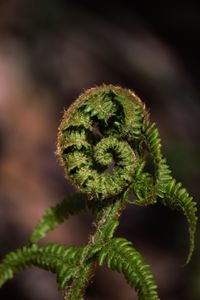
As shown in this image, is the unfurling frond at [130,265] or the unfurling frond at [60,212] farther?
the unfurling frond at [60,212]

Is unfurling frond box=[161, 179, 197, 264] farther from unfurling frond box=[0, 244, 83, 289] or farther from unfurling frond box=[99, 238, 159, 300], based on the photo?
unfurling frond box=[0, 244, 83, 289]

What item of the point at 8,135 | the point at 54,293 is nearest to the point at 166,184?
the point at 54,293

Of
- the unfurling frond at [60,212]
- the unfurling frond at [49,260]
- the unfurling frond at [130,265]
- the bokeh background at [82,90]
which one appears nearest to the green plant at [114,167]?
the unfurling frond at [130,265]

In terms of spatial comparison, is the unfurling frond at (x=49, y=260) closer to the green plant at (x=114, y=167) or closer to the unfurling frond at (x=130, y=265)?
the green plant at (x=114, y=167)

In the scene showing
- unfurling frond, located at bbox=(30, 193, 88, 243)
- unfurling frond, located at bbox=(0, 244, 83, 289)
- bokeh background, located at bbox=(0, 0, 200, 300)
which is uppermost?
bokeh background, located at bbox=(0, 0, 200, 300)

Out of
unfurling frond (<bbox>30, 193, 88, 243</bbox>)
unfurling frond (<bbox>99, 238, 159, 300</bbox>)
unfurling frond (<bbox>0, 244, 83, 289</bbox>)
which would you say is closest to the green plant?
unfurling frond (<bbox>99, 238, 159, 300</bbox>)

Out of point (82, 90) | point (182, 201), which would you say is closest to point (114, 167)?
point (182, 201)

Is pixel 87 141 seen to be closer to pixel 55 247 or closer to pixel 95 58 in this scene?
pixel 55 247
